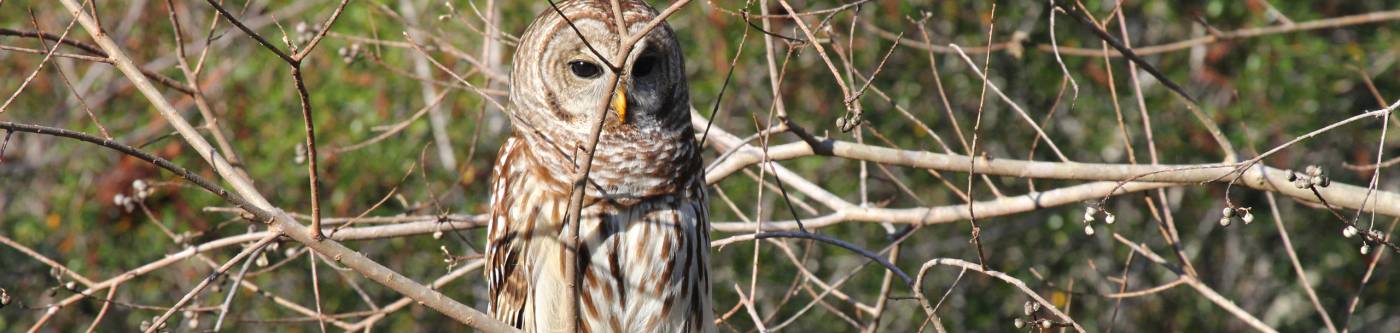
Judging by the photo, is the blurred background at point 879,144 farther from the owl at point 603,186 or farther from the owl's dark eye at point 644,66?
the owl's dark eye at point 644,66

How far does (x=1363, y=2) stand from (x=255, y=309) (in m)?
6.43

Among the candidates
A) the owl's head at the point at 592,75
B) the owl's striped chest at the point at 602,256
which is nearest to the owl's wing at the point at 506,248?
the owl's striped chest at the point at 602,256

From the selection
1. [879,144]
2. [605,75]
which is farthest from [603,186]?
[879,144]

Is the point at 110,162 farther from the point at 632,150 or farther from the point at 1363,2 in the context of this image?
the point at 1363,2

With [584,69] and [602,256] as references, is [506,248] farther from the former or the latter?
[584,69]

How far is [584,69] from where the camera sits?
12.6 feet

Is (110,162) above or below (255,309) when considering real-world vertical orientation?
above

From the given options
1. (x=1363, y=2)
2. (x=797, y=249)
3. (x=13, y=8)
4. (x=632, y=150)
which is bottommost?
(x=632, y=150)

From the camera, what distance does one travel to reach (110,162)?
26.3 ft

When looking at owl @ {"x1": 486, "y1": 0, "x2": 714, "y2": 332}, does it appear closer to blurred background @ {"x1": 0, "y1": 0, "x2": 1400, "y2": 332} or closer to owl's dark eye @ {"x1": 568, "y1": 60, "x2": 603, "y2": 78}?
owl's dark eye @ {"x1": 568, "y1": 60, "x2": 603, "y2": 78}

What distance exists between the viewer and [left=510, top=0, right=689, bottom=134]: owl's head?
3.72 metres

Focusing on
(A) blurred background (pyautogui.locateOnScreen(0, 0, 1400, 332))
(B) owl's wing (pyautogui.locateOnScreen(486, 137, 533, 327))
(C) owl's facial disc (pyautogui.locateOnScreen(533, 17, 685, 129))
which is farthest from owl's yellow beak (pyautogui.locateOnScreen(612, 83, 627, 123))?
(A) blurred background (pyautogui.locateOnScreen(0, 0, 1400, 332))

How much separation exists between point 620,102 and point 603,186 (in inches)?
9.7

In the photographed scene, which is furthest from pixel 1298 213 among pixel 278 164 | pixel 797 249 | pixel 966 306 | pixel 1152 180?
pixel 278 164
